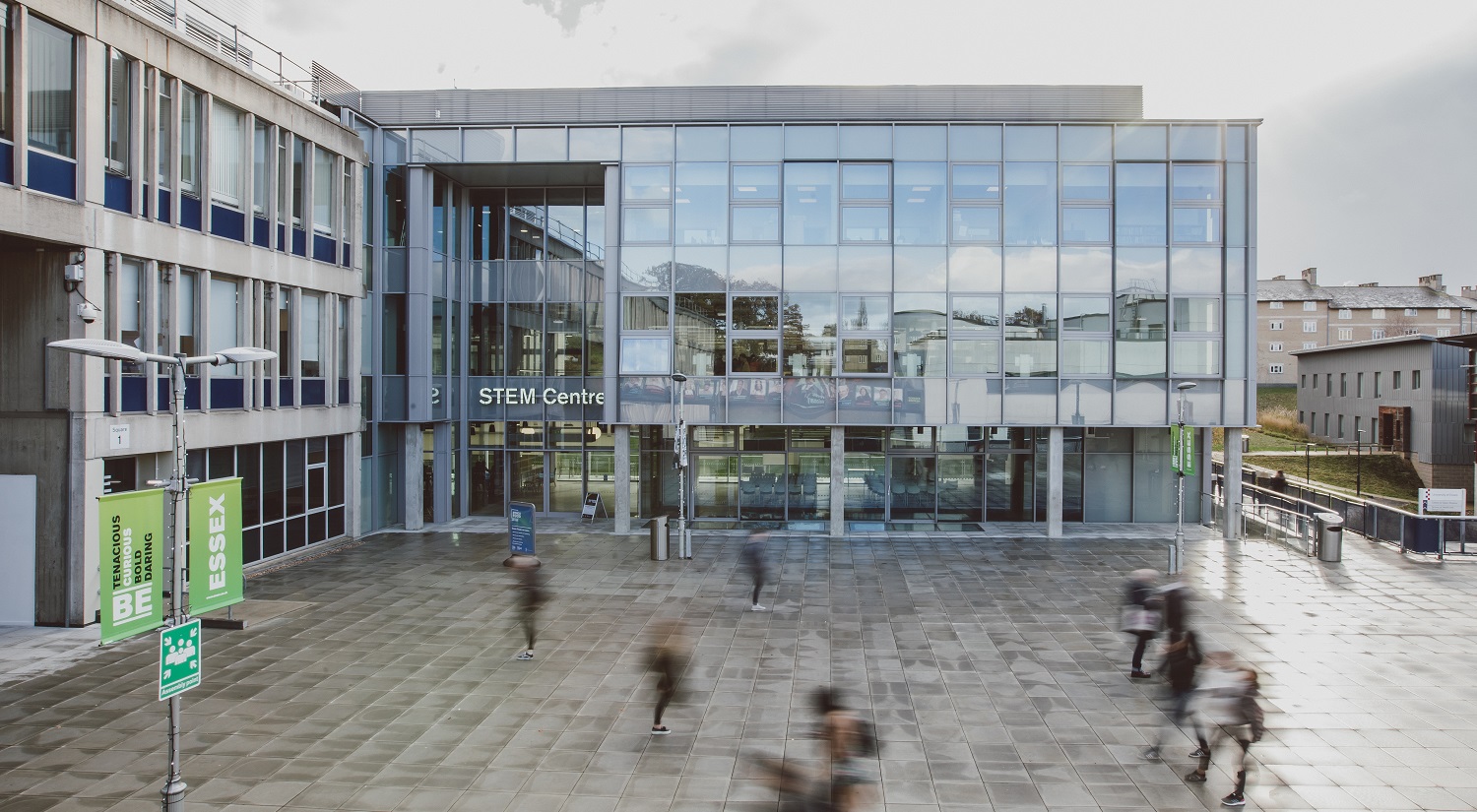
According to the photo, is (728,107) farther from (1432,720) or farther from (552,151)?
(1432,720)

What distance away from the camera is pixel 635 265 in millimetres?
24203

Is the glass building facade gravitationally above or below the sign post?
above

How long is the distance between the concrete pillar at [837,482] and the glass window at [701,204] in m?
7.12

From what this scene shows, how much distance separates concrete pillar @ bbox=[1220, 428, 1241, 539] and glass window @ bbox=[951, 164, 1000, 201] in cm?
1048

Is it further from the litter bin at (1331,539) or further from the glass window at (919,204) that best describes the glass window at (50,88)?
the litter bin at (1331,539)

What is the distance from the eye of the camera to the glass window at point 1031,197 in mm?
23672

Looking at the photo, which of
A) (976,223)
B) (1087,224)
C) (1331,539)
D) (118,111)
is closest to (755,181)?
(976,223)

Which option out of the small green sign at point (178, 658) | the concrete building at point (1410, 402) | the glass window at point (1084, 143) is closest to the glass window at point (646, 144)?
the glass window at point (1084, 143)

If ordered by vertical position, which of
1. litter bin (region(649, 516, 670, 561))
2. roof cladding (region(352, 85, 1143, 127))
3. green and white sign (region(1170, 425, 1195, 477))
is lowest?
litter bin (region(649, 516, 670, 561))

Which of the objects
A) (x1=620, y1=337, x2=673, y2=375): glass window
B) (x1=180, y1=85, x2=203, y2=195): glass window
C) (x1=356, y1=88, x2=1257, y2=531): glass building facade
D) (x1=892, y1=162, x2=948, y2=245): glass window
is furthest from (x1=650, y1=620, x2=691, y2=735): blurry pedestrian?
(x1=892, y1=162, x2=948, y2=245): glass window

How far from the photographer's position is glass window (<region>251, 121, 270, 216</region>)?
20.4 metres

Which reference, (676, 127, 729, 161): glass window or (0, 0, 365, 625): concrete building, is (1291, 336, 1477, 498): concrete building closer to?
(676, 127, 729, 161): glass window

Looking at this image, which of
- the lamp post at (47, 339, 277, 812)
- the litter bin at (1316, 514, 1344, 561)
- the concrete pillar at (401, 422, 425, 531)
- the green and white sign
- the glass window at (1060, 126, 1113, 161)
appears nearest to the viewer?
the lamp post at (47, 339, 277, 812)

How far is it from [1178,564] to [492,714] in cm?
1704
